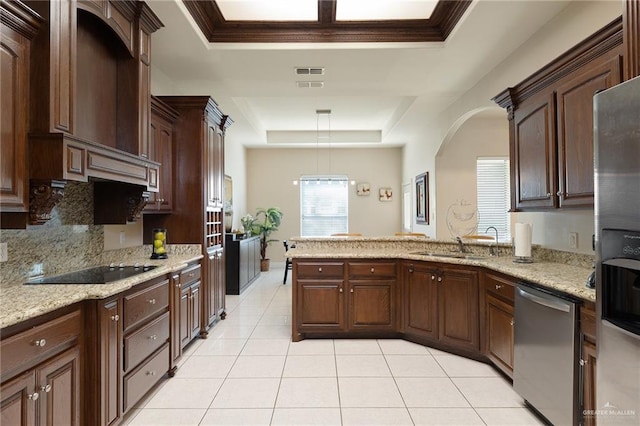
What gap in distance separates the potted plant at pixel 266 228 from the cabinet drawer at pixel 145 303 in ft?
15.1

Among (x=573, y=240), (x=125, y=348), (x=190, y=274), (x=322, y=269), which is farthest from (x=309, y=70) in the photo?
(x=125, y=348)

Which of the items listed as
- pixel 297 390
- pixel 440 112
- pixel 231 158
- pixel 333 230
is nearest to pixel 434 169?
pixel 440 112

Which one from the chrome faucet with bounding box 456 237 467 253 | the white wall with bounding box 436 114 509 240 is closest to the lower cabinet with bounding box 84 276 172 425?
the chrome faucet with bounding box 456 237 467 253

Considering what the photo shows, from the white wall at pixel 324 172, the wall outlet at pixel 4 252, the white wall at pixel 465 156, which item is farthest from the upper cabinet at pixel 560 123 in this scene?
the white wall at pixel 324 172

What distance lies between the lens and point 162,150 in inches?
135

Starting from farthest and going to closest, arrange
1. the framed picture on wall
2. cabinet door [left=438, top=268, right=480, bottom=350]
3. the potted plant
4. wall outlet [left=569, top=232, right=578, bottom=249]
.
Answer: the potted plant, the framed picture on wall, cabinet door [left=438, top=268, right=480, bottom=350], wall outlet [left=569, top=232, right=578, bottom=249]

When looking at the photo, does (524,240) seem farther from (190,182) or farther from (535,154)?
(190,182)

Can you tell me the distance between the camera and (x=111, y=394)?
1.92 metres

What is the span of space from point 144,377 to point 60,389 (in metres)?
0.77

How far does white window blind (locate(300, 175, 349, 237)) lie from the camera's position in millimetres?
8344

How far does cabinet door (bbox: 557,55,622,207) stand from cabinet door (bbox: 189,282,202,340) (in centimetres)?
323

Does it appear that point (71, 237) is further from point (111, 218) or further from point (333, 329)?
point (333, 329)

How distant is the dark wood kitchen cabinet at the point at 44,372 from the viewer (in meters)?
1.34

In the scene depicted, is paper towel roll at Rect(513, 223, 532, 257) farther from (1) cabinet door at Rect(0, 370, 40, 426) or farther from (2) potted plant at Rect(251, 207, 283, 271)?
(2) potted plant at Rect(251, 207, 283, 271)
